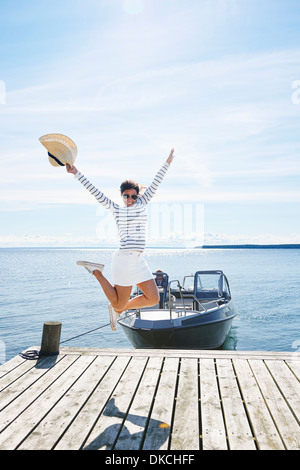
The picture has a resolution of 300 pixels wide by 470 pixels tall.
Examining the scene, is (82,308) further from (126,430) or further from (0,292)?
(126,430)

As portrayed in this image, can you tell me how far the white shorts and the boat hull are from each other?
20.6 feet

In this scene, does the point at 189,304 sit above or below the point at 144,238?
below

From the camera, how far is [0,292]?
42.8 m

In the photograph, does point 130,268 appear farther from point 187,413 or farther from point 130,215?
point 187,413

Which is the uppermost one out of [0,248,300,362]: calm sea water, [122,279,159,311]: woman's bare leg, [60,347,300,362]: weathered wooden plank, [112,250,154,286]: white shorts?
[112,250,154,286]: white shorts

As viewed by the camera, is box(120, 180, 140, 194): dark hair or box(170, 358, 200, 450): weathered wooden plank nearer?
box(170, 358, 200, 450): weathered wooden plank

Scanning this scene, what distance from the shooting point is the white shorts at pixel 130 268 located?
15.9 ft

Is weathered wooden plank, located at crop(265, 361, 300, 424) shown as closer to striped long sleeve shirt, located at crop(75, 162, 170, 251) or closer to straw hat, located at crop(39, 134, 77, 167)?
striped long sleeve shirt, located at crop(75, 162, 170, 251)

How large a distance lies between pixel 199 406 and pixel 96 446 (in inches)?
47.5

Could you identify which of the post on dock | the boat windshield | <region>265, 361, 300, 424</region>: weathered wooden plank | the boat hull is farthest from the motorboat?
<region>265, 361, 300, 424</region>: weathered wooden plank

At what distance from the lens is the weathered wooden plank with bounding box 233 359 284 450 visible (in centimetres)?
347

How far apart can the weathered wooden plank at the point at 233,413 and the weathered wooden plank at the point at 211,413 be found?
0.19 feet

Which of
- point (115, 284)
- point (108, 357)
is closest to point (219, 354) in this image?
point (108, 357)

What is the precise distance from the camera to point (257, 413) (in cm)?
404
